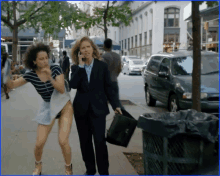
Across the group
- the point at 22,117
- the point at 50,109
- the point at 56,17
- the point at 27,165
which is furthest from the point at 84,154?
the point at 56,17

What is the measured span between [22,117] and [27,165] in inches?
167

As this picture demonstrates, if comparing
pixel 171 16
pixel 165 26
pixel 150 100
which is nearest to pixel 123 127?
pixel 150 100

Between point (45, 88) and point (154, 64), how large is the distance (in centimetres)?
770

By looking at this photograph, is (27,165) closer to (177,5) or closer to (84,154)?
(84,154)

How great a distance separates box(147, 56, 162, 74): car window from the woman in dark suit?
7.01 metres

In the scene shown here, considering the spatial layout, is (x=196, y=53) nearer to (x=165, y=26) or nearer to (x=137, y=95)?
(x=137, y=95)

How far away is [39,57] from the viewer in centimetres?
440

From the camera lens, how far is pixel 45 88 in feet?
14.4

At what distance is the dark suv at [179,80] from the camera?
893cm

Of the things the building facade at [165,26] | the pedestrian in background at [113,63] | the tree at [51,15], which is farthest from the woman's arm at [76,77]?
the building facade at [165,26]

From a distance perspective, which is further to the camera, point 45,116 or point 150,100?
point 150,100

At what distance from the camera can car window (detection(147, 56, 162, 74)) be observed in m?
11.3

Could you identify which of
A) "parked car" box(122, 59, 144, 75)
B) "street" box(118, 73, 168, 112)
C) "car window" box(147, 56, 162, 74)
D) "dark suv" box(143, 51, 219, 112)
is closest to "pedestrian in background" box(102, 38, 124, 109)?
"dark suv" box(143, 51, 219, 112)

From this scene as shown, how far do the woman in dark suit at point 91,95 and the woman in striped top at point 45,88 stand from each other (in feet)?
0.48
